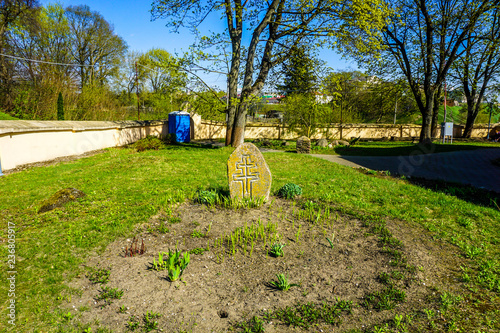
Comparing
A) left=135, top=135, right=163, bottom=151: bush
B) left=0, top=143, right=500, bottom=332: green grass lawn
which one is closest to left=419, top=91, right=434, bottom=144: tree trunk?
left=0, top=143, right=500, bottom=332: green grass lawn

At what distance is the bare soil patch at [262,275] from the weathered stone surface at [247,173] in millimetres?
742

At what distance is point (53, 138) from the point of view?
33.8ft

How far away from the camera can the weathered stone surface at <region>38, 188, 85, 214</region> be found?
209 inches

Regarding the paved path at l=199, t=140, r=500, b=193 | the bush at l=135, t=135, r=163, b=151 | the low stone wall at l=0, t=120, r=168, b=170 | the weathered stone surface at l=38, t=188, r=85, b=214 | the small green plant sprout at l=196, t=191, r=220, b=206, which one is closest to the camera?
the weathered stone surface at l=38, t=188, r=85, b=214

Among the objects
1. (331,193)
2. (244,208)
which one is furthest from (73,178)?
(331,193)

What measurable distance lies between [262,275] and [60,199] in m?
Answer: 4.48

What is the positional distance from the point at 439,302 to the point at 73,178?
819 cm

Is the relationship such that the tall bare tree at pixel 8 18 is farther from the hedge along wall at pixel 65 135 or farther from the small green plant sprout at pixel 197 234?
the small green plant sprout at pixel 197 234

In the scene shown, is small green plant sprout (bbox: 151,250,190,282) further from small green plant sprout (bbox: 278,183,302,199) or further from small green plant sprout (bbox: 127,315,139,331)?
small green plant sprout (bbox: 278,183,302,199)

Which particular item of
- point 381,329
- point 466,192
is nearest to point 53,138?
point 381,329

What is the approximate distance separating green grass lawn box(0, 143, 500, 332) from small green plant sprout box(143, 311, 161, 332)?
778mm

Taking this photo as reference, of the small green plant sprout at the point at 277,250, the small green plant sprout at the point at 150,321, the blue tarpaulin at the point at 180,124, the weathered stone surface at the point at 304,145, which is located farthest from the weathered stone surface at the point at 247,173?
the blue tarpaulin at the point at 180,124

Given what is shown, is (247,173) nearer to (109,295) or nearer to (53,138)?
(109,295)

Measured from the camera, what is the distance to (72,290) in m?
3.00
